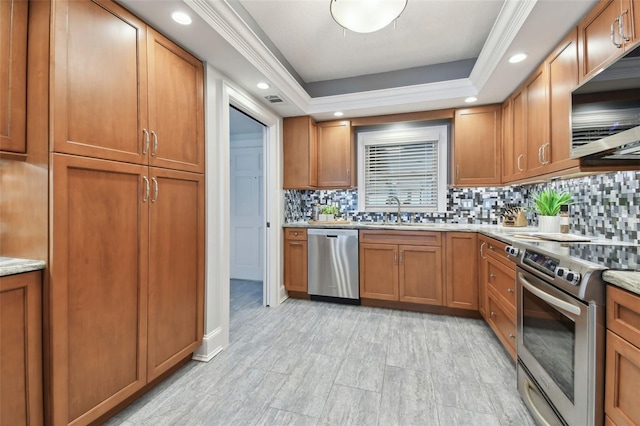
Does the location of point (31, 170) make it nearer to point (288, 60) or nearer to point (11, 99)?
point (11, 99)

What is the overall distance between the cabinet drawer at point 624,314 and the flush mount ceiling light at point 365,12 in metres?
1.86

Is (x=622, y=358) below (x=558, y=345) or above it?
above

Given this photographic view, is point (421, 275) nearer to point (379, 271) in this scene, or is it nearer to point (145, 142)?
point (379, 271)

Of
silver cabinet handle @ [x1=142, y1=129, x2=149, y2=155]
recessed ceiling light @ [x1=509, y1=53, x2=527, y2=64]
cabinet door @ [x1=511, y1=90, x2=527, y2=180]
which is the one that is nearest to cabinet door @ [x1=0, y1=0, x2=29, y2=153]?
silver cabinet handle @ [x1=142, y1=129, x2=149, y2=155]

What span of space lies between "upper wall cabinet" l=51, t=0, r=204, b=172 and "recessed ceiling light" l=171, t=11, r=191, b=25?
0.19 m

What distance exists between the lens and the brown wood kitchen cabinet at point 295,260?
3.48 metres

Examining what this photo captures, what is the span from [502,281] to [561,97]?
1.38 meters

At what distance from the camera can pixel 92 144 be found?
1.39 meters

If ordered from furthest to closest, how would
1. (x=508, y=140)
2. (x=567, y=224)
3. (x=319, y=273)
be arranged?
(x=319, y=273)
(x=508, y=140)
(x=567, y=224)

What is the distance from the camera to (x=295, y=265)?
11.6 ft

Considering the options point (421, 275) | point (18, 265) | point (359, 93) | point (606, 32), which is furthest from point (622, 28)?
point (18, 265)

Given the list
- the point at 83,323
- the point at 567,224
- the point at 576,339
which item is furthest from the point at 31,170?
the point at 567,224

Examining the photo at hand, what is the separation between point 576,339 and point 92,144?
240 centimetres

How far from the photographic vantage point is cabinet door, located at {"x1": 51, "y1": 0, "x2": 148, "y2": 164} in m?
1.27
